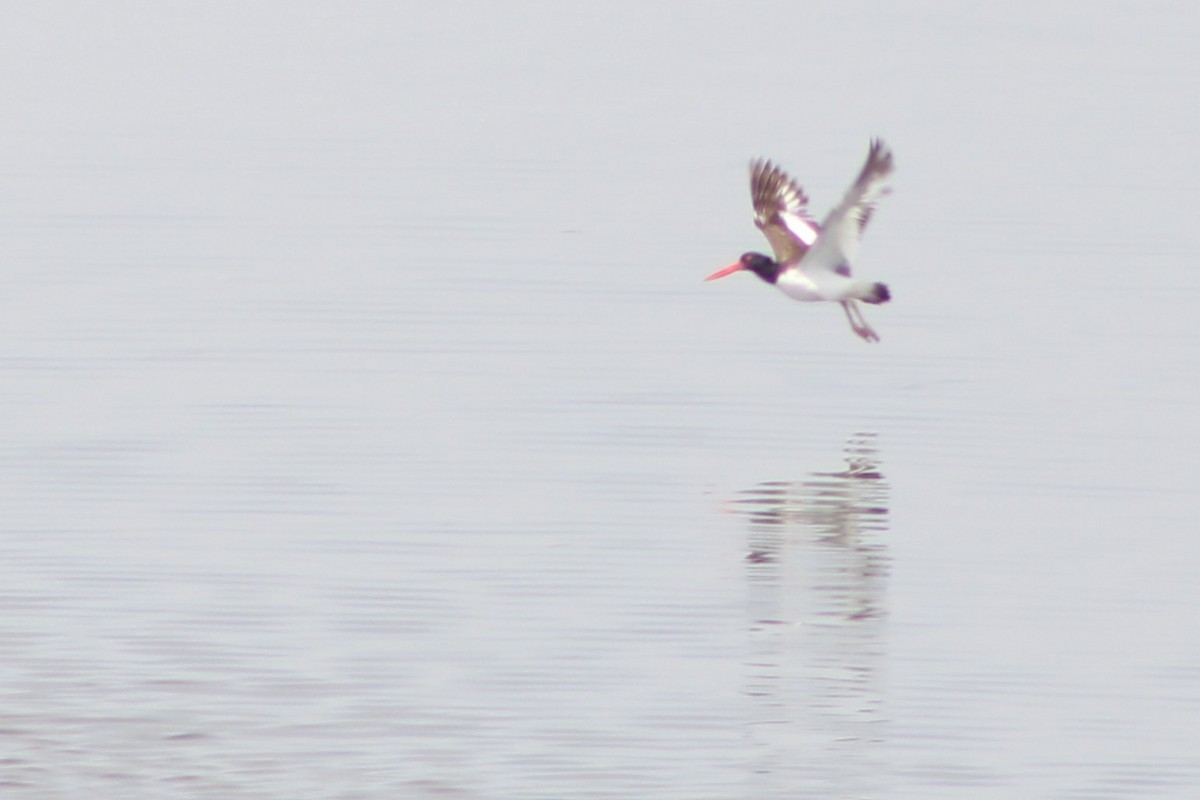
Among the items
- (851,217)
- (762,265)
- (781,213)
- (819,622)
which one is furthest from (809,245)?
(819,622)

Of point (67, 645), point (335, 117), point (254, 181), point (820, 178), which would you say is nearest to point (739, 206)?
point (820, 178)

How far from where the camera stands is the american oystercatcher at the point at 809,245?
15.8m

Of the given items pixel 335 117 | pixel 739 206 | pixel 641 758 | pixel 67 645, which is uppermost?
pixel 335 117

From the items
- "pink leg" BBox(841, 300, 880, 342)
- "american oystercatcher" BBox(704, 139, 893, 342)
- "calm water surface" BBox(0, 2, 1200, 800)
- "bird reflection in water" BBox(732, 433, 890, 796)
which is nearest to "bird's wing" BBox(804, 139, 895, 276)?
"american oystercatcher" BBox(704, 139, 893, 342)

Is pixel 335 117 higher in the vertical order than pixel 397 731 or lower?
higher

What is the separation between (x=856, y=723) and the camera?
33.0 feet

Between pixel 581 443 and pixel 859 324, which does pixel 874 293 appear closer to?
pixel 859 324

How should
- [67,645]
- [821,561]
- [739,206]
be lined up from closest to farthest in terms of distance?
[67,645] → [821,561] → [739,206]

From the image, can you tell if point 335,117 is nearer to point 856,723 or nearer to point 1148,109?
point 1148,109

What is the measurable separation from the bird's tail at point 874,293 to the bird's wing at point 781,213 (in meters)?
0.85

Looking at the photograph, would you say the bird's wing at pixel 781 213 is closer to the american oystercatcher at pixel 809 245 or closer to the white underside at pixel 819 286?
the american oystercatcher at pixel 809 245

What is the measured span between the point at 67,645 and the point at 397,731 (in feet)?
5.63

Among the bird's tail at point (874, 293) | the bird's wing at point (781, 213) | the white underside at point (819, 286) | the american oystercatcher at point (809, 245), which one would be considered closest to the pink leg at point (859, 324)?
the american oystercatcher at point (809, 245)

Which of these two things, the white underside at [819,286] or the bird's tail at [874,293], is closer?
the bird's tail at [874,293]
